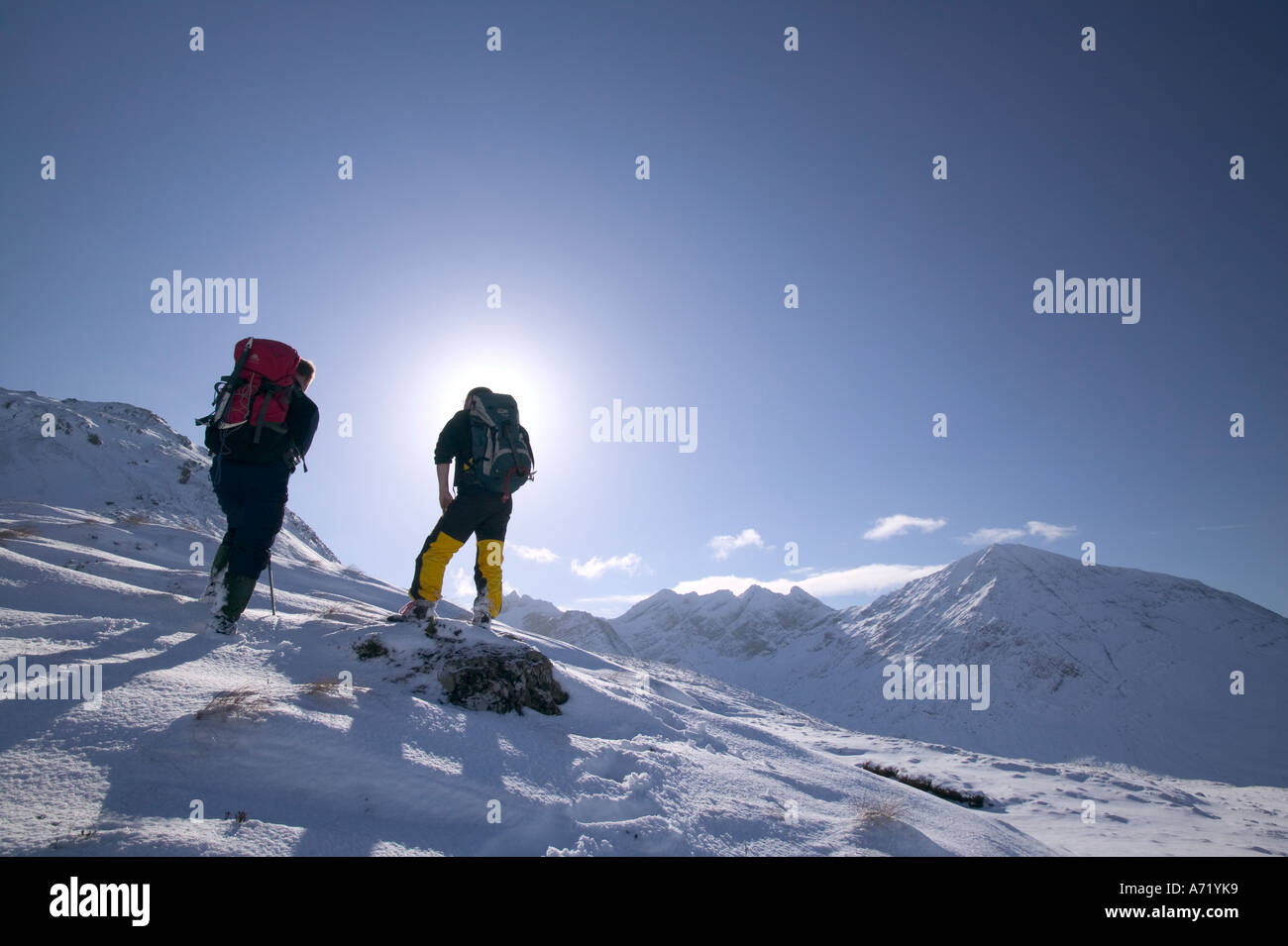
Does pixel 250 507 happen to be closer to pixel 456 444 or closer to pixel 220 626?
pixel 220 626

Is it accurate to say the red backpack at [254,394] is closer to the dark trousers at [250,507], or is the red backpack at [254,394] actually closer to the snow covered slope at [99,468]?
the dark trousers at [250,507]

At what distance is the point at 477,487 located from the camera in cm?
638

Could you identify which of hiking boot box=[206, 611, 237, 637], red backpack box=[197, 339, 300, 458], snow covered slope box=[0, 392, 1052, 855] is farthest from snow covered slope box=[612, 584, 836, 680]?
red backpack box=[197, 339, 300, 458]

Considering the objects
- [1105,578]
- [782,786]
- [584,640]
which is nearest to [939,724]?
[1105,578]

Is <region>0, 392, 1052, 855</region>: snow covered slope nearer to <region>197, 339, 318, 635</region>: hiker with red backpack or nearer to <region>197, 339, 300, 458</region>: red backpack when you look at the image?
<region>197, 339, 318, 635</region>: hiker with red backpack

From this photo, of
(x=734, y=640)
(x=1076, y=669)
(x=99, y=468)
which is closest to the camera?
(x=99, y=468)

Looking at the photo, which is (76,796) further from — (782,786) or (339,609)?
(339,609)

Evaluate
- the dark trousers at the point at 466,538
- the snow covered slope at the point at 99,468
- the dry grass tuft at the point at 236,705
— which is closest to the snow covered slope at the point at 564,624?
the snow covered slope at the point at 99,468

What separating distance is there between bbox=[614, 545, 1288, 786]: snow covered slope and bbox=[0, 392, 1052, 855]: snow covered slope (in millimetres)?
75945

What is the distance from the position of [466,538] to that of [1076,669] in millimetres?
99473

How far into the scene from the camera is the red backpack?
541cm

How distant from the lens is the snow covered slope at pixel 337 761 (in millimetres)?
2574

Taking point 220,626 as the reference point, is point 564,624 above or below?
below

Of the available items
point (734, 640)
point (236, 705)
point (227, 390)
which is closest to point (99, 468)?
Result: point (227, 390)
